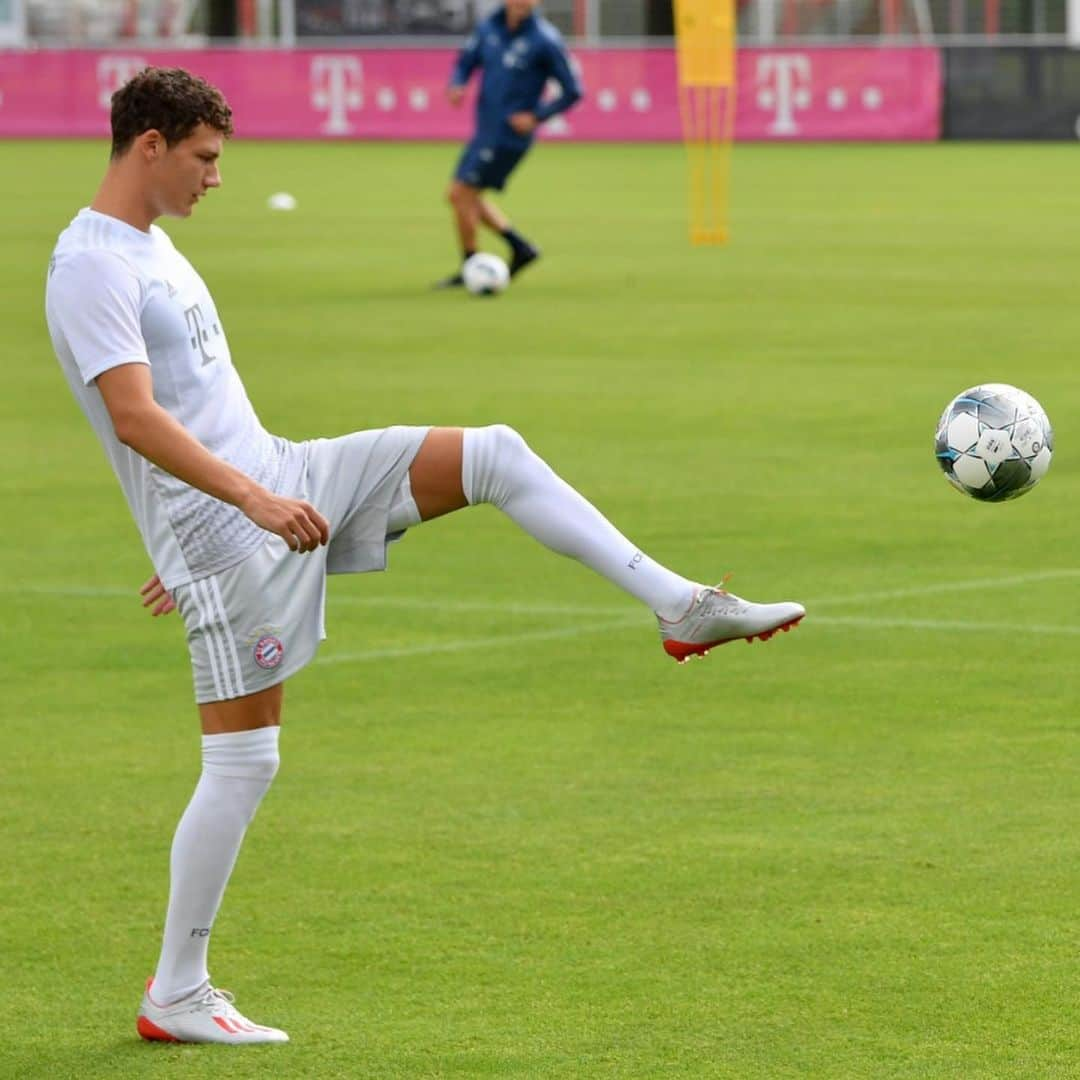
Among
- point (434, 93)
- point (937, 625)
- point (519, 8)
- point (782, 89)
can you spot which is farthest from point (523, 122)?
point (434, 93)

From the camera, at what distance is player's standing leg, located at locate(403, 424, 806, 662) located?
5.65 meters

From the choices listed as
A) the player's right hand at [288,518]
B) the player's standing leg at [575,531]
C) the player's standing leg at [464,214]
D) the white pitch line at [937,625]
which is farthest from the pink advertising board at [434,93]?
the player's right hand at [288,518]

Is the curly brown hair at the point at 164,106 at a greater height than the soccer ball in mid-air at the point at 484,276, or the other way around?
the curly brown hair at the point at 164,106

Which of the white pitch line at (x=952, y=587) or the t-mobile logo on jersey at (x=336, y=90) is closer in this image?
the white pitch line at (x=952, y=587)

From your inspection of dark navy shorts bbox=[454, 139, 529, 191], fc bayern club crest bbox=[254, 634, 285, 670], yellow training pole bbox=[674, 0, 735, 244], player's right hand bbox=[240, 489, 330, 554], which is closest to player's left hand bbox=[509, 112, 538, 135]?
dark navy shorts bbox=[454, 139, 529, 191]

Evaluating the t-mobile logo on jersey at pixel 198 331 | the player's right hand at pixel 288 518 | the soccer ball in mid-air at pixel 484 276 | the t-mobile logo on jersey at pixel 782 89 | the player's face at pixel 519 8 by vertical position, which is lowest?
the soccer ball in mid-air at pixel 484 276

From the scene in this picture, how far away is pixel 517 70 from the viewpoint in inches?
886

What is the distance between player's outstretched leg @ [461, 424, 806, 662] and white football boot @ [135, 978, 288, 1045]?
1.20 metres

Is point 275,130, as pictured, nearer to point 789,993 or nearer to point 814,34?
point 814,34

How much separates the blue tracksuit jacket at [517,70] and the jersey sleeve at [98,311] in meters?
17.2

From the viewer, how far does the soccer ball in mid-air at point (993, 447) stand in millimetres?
7734

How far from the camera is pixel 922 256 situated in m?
23.8

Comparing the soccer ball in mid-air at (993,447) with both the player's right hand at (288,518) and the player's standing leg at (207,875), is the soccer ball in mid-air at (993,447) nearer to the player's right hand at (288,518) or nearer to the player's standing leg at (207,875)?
the player's standing leg at (207,875)

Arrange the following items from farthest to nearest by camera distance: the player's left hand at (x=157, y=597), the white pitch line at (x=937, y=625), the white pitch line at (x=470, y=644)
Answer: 1. the white pitch line at (x=937, y=625)
2. the white pitch line at (x=470, y=644)
3. the player's left hand at (x=157, y=597)
